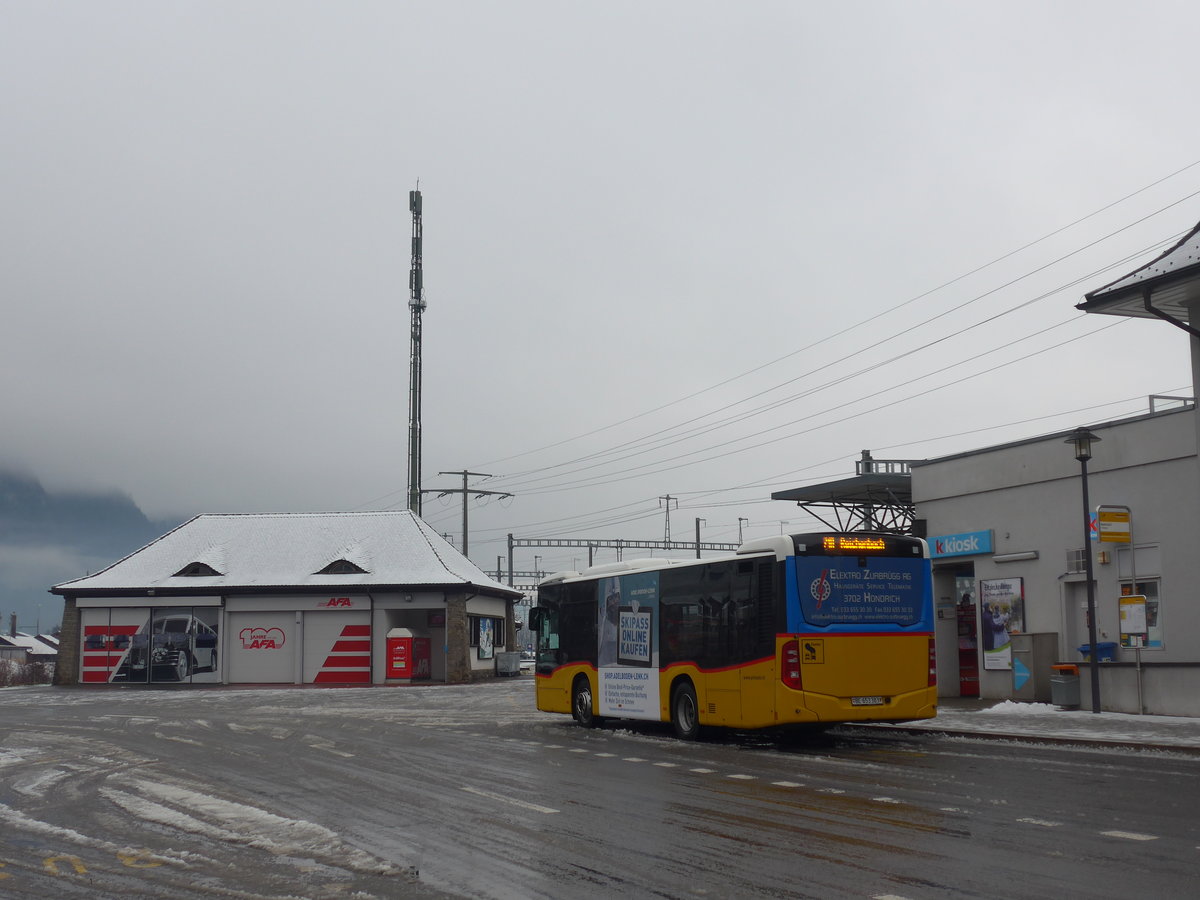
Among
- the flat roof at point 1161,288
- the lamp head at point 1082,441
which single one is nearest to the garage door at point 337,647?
the lamp head at point 1082,441

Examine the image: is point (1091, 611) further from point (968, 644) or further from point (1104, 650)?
point (968, 644)

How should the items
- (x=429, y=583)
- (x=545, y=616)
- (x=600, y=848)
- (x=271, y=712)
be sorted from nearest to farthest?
(x=600, y=848) < (x=545, y=616) < (x=271, y=712) < (x=429, y=583)

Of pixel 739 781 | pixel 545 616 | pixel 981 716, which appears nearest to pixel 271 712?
pixel 545 616

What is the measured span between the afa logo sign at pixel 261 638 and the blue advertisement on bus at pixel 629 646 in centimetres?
2935

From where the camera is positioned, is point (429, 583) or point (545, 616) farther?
point (429, 583)

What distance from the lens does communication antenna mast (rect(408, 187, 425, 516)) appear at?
196 ft

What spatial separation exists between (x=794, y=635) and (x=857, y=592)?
1.21m

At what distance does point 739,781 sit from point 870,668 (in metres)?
4.37

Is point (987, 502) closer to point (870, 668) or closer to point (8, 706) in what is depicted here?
point (870, 668)

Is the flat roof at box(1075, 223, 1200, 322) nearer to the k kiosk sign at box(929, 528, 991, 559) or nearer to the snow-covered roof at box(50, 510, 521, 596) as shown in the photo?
the k kiosk sign at box(929, 528, 991, 559)

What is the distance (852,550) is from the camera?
1675 centimetres

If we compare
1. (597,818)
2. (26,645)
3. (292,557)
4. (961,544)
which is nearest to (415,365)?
(292,557)

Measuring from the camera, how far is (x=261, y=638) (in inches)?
1866

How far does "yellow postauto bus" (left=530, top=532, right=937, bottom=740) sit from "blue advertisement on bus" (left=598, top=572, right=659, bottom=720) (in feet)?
0.17
